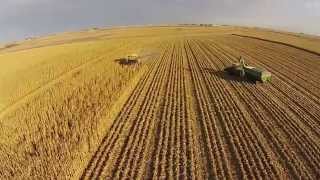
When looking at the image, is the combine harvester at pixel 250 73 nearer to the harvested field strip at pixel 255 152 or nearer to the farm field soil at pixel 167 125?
the farm field soil at pixel 167 125

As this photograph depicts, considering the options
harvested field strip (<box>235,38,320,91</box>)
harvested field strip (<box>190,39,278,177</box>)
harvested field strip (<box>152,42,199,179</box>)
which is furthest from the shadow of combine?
harvested field strip (<box>190,39,278,177</box>)

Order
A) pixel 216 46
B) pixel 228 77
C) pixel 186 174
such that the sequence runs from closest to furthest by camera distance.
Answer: pixel 186 174, pixel 228 77, pixel 216 46

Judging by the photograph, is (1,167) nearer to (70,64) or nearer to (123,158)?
(123,158)

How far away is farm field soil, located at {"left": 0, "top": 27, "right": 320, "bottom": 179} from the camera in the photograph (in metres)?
17.9

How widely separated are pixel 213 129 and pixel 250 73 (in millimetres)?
11278

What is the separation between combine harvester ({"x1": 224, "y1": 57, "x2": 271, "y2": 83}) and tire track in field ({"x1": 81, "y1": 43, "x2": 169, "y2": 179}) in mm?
5670

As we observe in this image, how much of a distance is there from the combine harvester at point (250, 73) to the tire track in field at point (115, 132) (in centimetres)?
567

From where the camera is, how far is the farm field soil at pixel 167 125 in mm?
17922

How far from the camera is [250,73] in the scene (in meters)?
32.1

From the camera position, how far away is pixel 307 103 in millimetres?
26328

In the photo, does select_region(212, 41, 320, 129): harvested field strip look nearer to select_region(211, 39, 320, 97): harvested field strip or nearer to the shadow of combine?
select_region(211, 39, 320, 97): harvested field strip

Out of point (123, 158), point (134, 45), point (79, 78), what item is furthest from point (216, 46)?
point (123, 158)

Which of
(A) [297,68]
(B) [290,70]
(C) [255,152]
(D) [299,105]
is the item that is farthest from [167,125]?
(A) [297,68]

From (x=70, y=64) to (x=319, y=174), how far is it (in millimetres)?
28957
